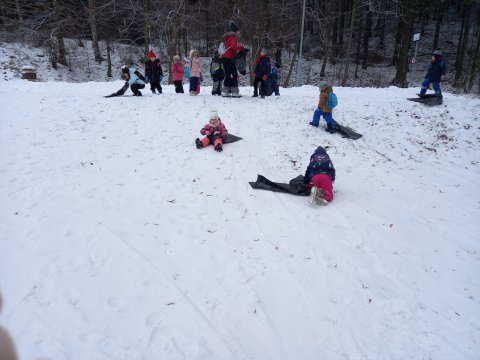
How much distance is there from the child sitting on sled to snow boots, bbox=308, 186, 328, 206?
13.7ft

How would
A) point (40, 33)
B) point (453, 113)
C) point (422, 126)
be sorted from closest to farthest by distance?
1. point (422, 126)
2. point (453, 113)
3. point (40, 33)

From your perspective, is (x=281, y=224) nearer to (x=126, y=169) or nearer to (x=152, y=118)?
(x=126, y=169)

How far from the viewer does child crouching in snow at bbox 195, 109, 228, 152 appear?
8.08m

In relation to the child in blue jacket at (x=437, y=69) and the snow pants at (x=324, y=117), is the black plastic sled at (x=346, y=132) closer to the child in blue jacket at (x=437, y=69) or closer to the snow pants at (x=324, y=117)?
the snow pants at (x=324, y=117)

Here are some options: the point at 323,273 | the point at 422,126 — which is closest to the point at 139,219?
the point at 323,273

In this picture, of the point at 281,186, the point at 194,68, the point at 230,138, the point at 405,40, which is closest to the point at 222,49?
the point at 194,68

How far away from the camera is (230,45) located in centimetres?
1152

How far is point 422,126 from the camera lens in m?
10.9

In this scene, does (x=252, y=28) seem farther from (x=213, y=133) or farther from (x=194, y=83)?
(x=213, y=133)

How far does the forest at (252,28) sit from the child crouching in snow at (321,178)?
11.8 metres

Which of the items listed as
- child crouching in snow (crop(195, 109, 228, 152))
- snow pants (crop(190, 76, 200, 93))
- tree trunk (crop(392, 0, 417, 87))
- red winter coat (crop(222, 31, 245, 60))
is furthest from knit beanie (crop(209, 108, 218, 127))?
tree trunk (crop(392, 0, 417, 87))

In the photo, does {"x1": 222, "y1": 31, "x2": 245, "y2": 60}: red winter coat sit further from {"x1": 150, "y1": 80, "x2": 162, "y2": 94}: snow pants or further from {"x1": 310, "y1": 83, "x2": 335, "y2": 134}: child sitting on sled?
{"x1": 310, "y1": 83, "x2": 335, "y2": 134}: child sitting on sled

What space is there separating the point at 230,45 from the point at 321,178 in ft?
23.9

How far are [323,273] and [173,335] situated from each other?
2187 millimetres
